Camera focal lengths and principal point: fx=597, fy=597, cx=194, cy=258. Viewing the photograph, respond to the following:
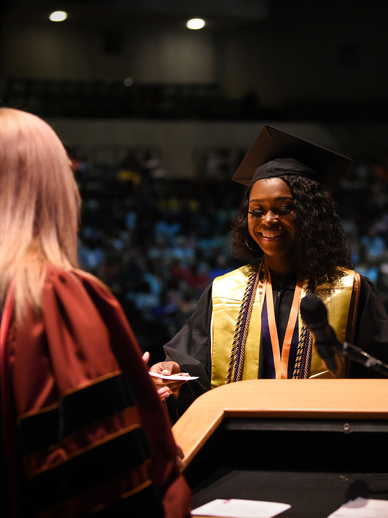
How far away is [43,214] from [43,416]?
36 cm

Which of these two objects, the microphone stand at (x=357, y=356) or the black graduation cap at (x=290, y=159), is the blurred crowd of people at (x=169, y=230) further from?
the microphone stand at (x=357, y=356)

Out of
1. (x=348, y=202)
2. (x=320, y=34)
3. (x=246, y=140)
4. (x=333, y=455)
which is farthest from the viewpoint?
(x=320, y=34)

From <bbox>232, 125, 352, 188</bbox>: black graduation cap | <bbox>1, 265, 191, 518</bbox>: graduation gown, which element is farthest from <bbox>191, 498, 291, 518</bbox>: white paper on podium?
<bbox>232, 125, 352, 188</bbox>: black graduation cap

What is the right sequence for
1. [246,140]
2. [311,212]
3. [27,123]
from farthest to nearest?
[246,140] < [311,212] < [27,123]

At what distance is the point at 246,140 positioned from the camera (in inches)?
515

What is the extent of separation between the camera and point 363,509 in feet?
4.06

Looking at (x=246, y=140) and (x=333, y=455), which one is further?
(x=246, y=140)

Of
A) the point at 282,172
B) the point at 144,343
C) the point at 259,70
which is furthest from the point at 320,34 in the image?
the point at 282,172

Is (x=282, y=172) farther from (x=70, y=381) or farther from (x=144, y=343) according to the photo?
(x=144, y=343)

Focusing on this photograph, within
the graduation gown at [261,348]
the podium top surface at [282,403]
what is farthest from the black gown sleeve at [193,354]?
the podium top surface at [282,403]

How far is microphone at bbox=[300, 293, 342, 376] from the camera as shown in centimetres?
112

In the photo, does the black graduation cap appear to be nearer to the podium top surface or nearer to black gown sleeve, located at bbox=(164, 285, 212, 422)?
black gown sleeve, located at bbox=(164, 285, 212, 422)

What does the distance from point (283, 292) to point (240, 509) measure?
114 cm

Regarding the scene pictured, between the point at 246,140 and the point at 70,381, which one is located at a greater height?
the point at 246,140
